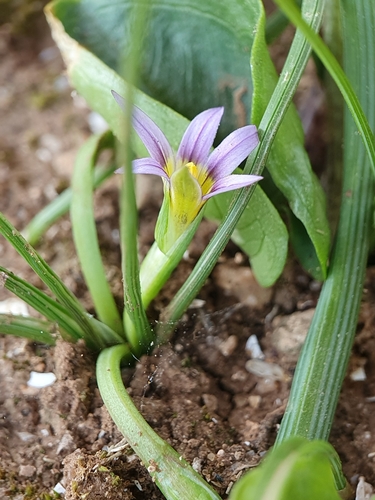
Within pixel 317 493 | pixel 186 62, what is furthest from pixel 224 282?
pixel 317 493

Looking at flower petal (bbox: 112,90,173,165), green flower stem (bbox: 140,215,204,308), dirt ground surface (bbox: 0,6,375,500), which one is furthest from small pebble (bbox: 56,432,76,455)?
flower petal (bbox: 112,90,173,165)

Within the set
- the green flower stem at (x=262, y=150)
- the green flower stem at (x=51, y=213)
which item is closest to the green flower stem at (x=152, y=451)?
the green flower stem at (x=262, y=150)

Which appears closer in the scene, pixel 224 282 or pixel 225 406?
pixel 225 406

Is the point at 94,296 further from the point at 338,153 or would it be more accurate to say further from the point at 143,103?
the point at 338,153

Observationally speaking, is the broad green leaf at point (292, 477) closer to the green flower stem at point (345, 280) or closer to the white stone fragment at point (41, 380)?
the green flower stem at point (345, 280)

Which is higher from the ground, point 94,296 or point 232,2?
point 232,2

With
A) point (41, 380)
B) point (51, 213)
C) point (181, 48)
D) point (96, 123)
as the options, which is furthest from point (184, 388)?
point (96, 123)

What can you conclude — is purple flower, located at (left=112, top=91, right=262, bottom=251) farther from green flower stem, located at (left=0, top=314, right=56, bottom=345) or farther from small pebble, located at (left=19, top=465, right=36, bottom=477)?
small pebble, located at (left=19, top=465, right=36, bottom=477)
